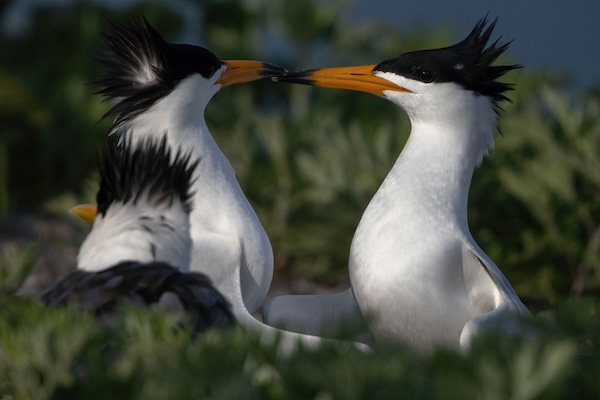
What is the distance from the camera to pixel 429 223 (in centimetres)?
389

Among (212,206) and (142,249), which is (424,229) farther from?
(142,249)

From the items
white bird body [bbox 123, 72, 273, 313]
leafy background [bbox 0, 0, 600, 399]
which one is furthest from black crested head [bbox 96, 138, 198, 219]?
leafy background [bbox 0, 0, 600, 399]

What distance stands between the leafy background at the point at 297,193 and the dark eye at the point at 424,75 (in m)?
1.44

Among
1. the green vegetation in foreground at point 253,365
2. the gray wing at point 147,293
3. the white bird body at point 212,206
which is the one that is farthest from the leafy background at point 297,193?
the white bird body at point 212,206

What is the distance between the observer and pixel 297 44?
380 inches

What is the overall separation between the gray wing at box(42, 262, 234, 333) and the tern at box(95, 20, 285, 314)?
2.81 ft

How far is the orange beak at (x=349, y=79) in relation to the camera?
→ 4238 millimetres

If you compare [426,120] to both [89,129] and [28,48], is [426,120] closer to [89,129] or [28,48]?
[89,129]

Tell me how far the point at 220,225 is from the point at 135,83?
723 millimetres

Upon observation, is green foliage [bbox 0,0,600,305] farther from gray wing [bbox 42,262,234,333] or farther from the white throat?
gray wing [bbox 42,262,234,333]

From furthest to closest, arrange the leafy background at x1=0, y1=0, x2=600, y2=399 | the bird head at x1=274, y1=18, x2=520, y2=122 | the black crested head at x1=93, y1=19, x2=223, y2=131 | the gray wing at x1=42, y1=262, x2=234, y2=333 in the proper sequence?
the black crested head at x1=93, y1=19, x2=223, y2=131 < the bird head at x1=274, y1=18, x2=520, y2=122 < the gray wing at x1=42, y1=262, x2=234, y2=333 < the leafy background at x1=0, y1=0, x2=600, y2=399

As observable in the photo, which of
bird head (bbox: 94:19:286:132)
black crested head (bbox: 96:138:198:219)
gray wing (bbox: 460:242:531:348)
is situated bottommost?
gray wing (bbox: 460:242:531:348)

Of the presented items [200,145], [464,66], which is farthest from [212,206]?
[464,66]

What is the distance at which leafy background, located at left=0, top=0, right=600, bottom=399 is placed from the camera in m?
2.11
